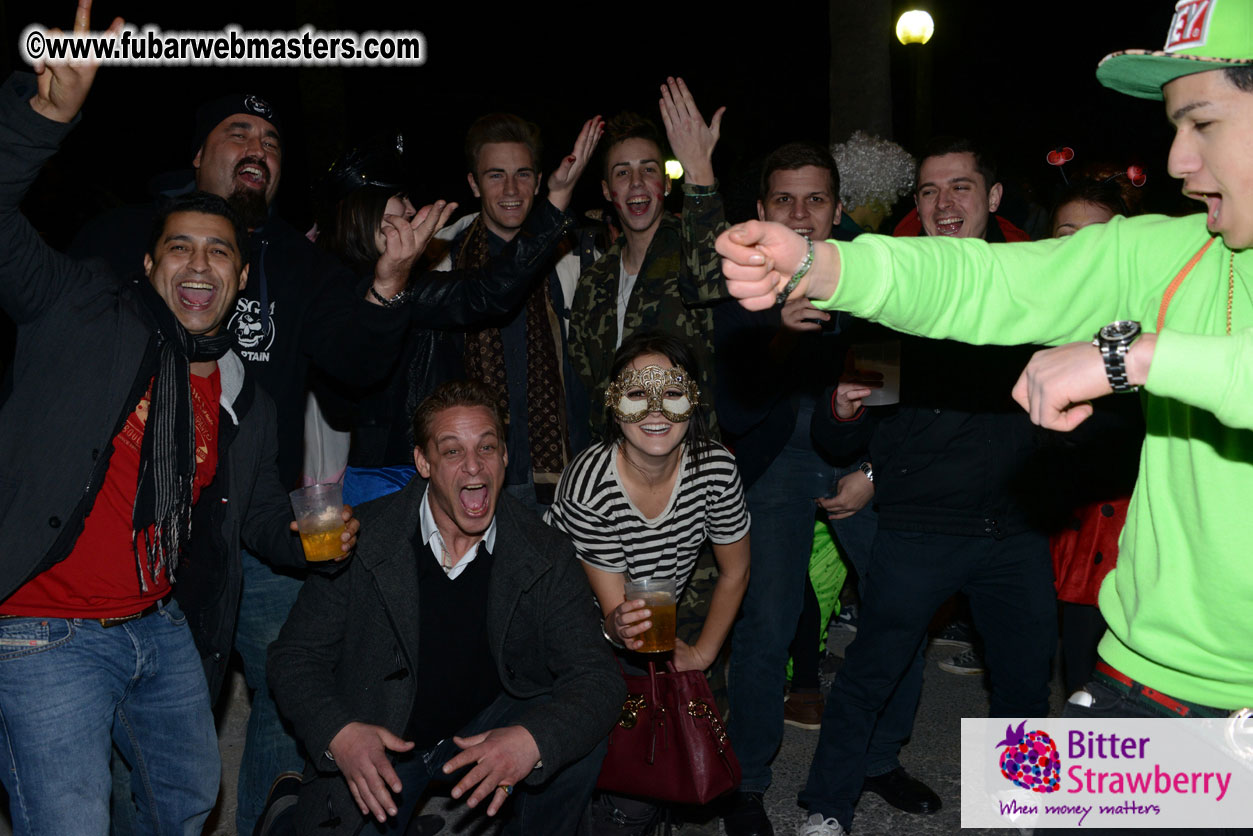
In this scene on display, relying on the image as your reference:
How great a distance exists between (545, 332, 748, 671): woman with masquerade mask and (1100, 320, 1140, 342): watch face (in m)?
2.11

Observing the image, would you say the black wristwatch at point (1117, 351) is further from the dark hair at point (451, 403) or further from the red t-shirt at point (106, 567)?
the red t-shirt at point (106, 567)

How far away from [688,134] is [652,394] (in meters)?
1.03

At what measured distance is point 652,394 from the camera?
3.87 metres

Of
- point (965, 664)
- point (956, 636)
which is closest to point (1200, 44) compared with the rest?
point (965, 664)

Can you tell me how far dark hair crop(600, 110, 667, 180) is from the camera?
4.59 m

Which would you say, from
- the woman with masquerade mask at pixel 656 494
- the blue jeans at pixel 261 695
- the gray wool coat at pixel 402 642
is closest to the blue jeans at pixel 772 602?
the woman with masquerade mask at pixel 656 494

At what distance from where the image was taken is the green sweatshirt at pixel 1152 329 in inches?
78.6

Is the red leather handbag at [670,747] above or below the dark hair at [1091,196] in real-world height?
below

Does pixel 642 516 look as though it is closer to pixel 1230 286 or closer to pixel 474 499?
pixel 474 499

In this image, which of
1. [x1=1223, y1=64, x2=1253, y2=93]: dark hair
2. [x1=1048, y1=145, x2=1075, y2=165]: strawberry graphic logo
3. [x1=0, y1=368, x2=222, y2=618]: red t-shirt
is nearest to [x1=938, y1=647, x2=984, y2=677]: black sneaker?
[x1=1048, y1=145, x2=1075, y2=165]: strawberry graphic logo

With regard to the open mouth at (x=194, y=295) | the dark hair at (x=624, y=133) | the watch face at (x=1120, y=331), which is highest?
the dark hair at (x=624, y=133)

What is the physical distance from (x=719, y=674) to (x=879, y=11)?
5.80 metres

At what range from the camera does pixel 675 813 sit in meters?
4.13

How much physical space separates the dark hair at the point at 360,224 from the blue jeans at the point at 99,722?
1846 mm
